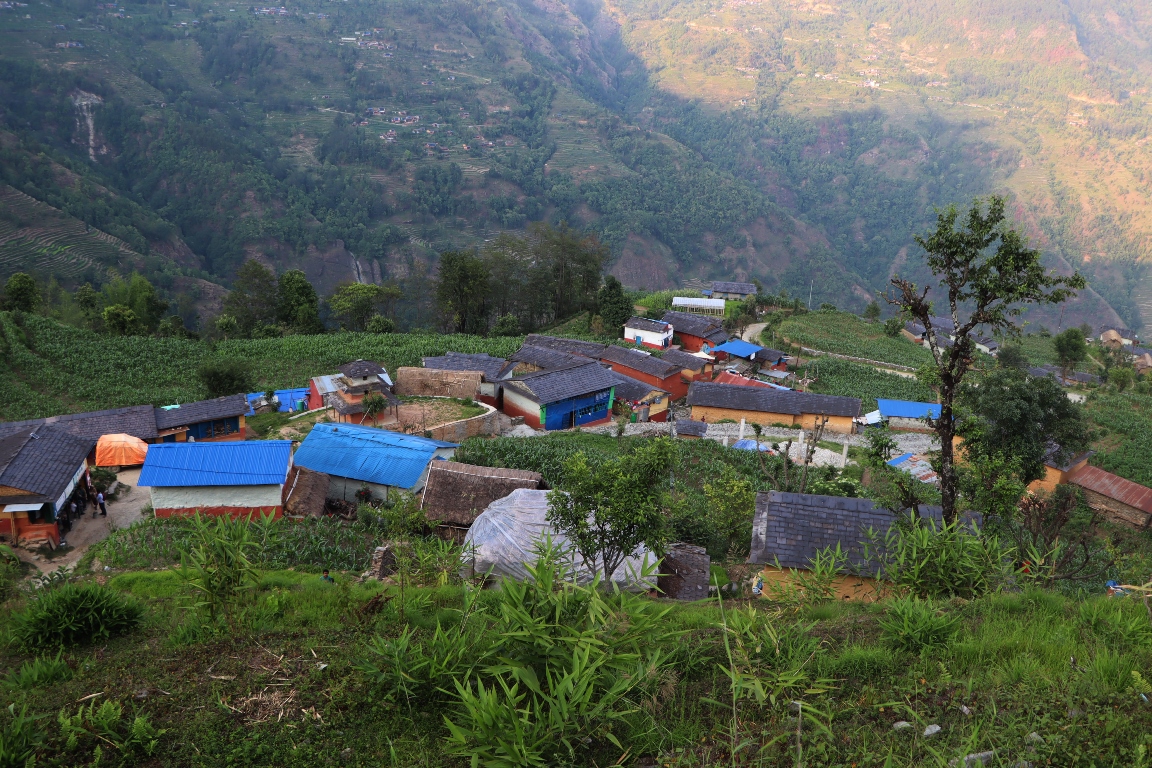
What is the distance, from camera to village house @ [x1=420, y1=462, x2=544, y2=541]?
16.2 m

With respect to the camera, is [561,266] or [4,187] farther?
[4,187]

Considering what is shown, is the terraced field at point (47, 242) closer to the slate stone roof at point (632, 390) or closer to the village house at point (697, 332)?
the village house at point (697, 332)

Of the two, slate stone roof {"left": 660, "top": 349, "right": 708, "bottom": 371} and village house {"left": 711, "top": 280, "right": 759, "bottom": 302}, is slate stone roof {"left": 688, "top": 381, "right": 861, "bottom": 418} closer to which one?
slate stone roof {"left": 660, "top": 349, "right": 708, "bottom": 371}

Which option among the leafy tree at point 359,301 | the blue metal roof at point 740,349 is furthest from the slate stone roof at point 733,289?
the leafy tree at point 359,301

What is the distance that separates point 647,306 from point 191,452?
49.6 m

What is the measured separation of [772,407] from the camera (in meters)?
36.3

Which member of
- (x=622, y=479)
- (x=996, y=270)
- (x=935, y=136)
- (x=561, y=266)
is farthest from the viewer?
(x=935, y=136)

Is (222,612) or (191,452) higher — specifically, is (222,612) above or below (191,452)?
above

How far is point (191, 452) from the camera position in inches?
704

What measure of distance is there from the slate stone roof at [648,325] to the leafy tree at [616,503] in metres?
40.8

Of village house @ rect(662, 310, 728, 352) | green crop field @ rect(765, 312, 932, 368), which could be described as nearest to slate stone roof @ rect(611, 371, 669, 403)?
village house @ rect(662, 310, 728, 352)

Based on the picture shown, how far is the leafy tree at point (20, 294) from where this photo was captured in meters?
42.9

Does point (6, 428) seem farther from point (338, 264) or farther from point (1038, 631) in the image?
point (338, 264)

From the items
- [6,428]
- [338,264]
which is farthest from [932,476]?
[338,264]
